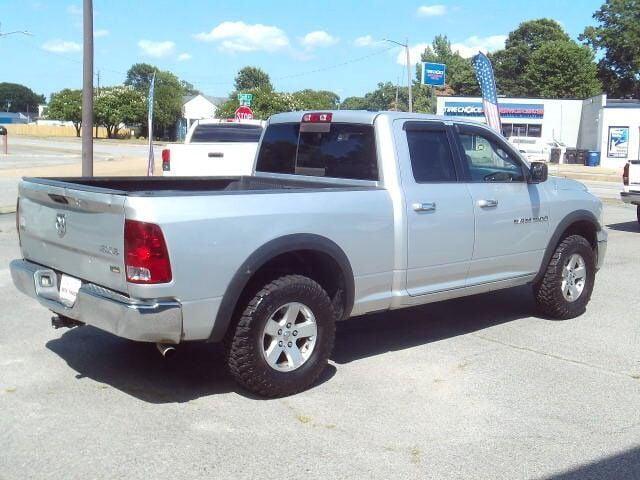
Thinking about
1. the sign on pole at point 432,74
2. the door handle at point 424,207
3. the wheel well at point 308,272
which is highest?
the sign on pole at point 432,74

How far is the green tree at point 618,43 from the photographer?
226 feet

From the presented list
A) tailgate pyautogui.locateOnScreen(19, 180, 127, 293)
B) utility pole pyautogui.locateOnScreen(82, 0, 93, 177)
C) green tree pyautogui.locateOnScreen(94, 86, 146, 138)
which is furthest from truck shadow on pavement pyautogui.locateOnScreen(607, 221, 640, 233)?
green tree pyautogui.locateOnScreen(94, 86, 146, 138)

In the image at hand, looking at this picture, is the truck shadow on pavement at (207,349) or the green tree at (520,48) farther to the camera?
the green tree at (520,48)

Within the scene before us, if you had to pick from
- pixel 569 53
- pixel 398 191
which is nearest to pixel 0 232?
pixel 398 191

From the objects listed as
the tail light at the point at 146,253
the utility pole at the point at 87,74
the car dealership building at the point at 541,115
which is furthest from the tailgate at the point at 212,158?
the car dealership building at the point at 541,115

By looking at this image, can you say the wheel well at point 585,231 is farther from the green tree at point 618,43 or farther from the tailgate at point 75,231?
the green tree at point 618,43

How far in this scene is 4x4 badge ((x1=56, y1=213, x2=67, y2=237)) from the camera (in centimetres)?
499

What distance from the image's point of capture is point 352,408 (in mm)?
4918

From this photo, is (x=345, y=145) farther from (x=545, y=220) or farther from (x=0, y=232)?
(x=0, y=232)

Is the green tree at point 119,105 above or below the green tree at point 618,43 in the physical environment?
below

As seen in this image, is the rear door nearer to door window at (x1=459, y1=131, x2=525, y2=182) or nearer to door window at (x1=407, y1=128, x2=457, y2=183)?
door window at (x1=407, y1=128, x2=457, y2=183)


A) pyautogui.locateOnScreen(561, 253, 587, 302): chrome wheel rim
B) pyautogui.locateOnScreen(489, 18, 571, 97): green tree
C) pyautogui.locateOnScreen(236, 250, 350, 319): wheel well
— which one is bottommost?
pyautogui.locateOnScreen(561, 253, 587, 302): chrome wheel rim

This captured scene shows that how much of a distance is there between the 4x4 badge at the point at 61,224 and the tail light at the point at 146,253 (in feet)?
2.47

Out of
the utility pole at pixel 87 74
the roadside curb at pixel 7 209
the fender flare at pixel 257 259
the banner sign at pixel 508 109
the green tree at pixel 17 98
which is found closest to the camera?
the fender flare at pixel 257 259
